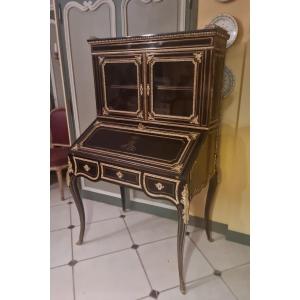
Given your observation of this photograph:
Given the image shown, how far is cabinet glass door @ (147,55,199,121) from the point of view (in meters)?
1.61

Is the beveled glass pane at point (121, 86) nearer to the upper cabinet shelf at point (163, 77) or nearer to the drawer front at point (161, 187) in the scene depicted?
the upper cabinet shelf at point (163, 77)

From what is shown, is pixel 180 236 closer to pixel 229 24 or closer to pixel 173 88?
pixel 173 88

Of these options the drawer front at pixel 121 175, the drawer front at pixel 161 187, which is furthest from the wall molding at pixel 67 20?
the drawer front at pixel 161 187

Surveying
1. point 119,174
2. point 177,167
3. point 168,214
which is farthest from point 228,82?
point 168,214

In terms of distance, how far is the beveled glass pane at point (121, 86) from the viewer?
185 cm

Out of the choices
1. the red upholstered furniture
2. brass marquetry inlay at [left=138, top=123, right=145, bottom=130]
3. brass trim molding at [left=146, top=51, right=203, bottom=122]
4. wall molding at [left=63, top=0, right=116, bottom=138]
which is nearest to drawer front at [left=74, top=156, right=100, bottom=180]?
brass marquetry inlay at [left=138, top=123, right=145, bottom=130]

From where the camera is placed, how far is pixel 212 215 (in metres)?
2.19

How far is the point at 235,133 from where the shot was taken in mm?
1895

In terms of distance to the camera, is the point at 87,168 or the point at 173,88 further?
the point at 87,168

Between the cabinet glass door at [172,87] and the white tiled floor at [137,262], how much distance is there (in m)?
1.14

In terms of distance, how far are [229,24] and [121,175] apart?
1.29 m

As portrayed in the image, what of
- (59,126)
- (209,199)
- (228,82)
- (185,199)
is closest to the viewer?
(185,199)
